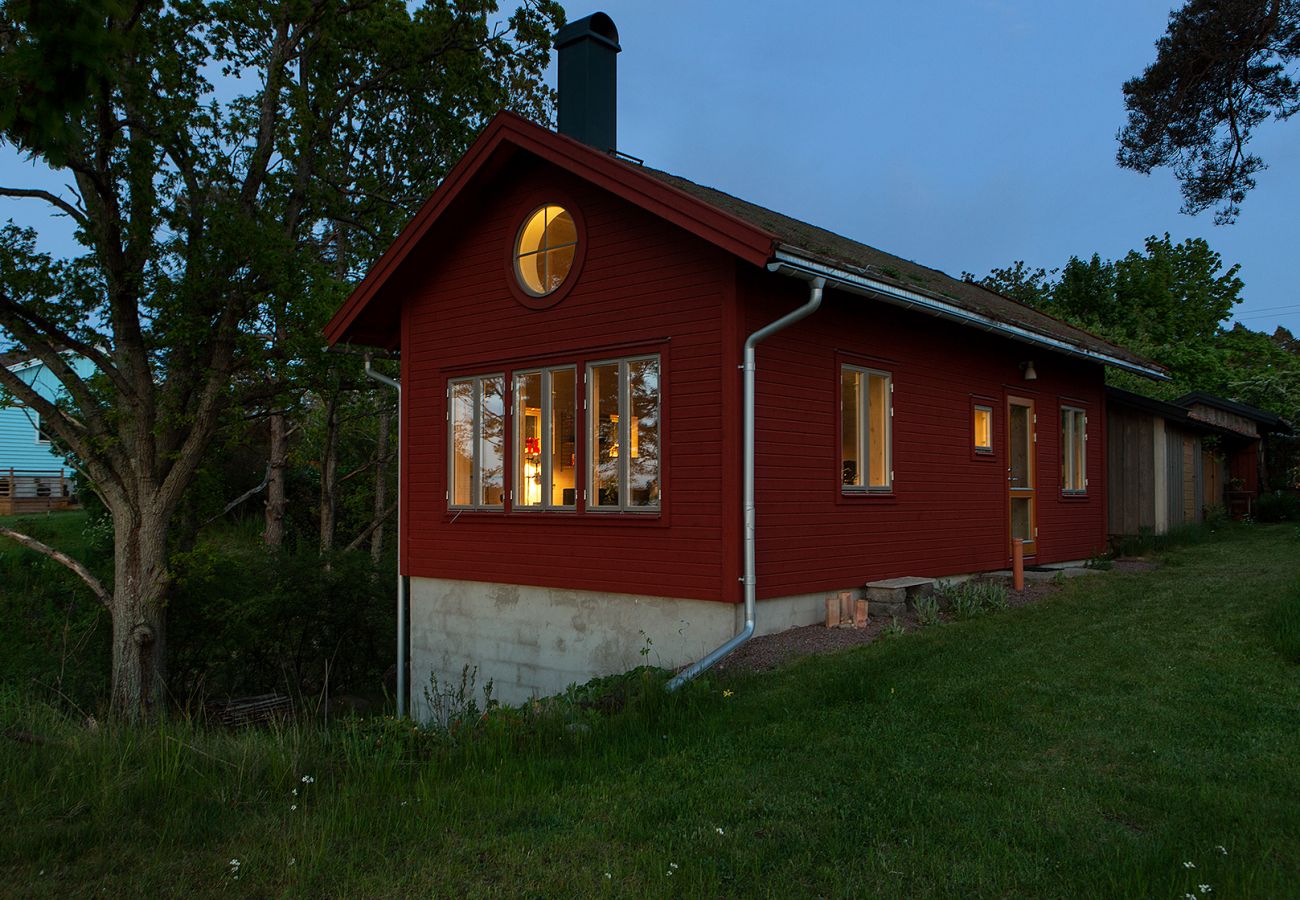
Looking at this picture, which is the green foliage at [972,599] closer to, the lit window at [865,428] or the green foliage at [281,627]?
the lit window at [865,428]

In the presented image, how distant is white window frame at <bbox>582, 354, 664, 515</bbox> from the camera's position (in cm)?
909

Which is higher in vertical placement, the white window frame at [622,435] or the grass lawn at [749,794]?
the white window frame at [622,435]

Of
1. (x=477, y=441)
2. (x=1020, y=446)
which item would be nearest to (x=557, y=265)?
(x=477, y=441)

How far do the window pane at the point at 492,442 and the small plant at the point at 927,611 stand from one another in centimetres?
441

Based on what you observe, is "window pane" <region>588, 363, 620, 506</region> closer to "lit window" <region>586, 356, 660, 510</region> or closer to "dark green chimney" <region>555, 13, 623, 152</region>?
"lit window" <region>586, 356, 660, 510</region>

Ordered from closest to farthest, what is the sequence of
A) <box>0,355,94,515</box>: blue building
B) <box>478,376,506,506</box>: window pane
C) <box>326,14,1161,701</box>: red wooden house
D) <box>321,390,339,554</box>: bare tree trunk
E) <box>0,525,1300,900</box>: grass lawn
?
<box>0,525,1300,900</box>: grass lawn → <box>326,14,1161,701</box>: red wooden house → <box>478,376,506,506</box>: window pane → <box>321,390,339,554</box>: bare tree trunk → <box>0,355,94,515</box>: blue building

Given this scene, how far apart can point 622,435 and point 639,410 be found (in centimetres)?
30

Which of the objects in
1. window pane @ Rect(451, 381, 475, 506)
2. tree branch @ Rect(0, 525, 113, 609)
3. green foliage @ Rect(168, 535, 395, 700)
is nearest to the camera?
window pane @ Rect(451, 381, 475, 506)

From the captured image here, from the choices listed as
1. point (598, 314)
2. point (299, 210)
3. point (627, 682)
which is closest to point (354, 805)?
point (627, 682)

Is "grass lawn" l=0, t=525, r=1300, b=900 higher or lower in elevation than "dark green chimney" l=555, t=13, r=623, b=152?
lower

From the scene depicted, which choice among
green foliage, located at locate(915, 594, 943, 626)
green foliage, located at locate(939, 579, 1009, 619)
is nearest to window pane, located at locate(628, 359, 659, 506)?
green foliage, located at locate(915, 594, 943, 626)

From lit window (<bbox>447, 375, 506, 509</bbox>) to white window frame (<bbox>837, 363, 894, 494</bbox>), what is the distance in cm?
364

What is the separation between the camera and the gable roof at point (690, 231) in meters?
7.92

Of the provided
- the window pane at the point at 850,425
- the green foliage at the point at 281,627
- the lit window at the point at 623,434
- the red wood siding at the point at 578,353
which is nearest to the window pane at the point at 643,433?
the lit window at the point at 623,434
